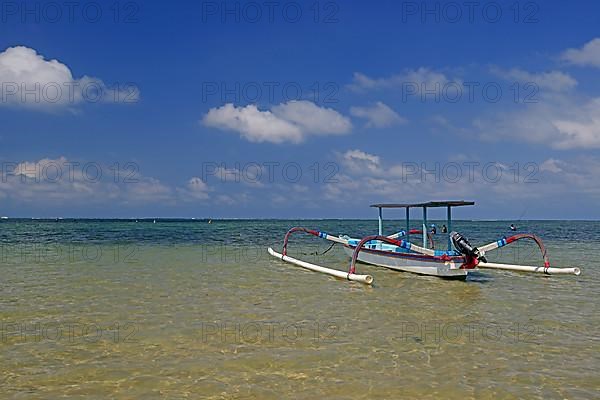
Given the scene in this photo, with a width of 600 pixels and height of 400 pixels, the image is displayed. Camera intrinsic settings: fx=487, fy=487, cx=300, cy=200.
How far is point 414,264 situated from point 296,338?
11.9m

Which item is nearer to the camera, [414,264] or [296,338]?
[296,338]

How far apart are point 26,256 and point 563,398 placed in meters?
29.7

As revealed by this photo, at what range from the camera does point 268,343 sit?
406 inches

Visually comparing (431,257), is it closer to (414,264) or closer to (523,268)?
(414,264)

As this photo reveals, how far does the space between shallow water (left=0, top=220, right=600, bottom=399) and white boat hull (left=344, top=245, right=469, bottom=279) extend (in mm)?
699

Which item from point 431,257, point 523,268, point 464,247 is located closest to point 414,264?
point 431,257

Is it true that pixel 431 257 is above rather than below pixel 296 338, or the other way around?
above

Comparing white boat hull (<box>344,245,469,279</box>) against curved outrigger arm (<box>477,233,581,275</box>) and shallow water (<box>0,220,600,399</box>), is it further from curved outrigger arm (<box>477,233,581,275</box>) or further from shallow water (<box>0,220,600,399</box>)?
curved outrigger arm (<box>477,233,581,275</box>)

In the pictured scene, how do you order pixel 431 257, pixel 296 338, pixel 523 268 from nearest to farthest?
pixel 296 338, pixel 431 257, pixel 523 268

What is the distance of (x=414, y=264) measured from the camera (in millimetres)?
21406

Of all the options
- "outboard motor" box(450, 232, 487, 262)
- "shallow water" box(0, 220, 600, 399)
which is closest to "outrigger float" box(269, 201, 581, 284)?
"outboard motor" box(450, 232, 487, 262)

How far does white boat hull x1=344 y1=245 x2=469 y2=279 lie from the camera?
19.9m

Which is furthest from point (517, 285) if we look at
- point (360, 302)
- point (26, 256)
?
point (26, 256)

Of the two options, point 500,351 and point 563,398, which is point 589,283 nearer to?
point 500,351
